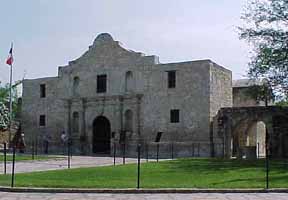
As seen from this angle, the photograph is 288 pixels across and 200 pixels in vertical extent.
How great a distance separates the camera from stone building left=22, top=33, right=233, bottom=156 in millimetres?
43500

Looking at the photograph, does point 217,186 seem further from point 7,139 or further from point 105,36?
point 7,139

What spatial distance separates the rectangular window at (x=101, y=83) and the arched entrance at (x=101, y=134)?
2.43 metres

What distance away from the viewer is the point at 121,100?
47.1m

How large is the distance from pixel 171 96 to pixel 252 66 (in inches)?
431

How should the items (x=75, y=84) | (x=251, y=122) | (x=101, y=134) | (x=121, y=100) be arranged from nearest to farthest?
(x=251, y=122) → (x=121, y=100) → (x=101, y=134) → (x=75, y=84)

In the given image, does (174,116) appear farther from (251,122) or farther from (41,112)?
(41,112)

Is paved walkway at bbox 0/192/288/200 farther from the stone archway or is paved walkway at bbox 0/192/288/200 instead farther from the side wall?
the side wall

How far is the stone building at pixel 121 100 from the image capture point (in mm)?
43500

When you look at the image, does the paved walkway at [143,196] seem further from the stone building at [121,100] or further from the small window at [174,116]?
the small window at [174,116]

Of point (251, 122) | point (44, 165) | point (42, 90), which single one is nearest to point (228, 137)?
point (251, 122)

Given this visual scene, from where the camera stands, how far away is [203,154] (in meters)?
42.1

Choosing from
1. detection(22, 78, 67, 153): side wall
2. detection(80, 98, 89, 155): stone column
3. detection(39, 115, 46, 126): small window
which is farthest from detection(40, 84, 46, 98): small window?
detection(80, 98, 89, 155): stone column

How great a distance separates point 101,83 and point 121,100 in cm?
308

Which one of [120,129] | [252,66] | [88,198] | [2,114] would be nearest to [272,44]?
[252,66]
